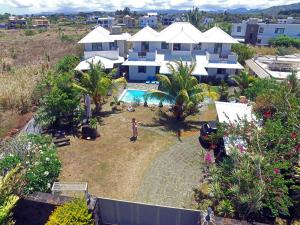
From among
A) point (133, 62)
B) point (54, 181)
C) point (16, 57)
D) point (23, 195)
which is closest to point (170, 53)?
point (133, 62)

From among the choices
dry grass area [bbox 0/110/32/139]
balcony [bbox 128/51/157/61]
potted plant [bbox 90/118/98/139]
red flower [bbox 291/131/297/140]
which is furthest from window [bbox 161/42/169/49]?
red flower [bbox 291/131/297/140]

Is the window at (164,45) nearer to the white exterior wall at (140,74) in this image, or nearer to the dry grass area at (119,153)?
the white exterior wall at (140,74)

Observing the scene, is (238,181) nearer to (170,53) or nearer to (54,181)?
(54,181)

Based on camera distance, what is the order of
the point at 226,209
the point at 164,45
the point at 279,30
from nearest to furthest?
the point at 226,209, the point at 164,45, the point at 279,30

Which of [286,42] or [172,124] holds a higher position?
[286,42]

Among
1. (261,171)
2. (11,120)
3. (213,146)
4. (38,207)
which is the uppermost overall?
(261,171)

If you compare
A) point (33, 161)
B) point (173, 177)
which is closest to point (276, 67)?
point (173, 177)

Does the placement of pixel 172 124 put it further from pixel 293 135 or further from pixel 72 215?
pixel 72 215
